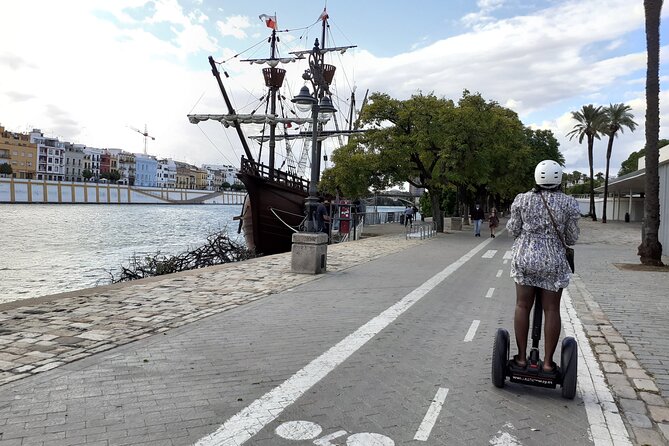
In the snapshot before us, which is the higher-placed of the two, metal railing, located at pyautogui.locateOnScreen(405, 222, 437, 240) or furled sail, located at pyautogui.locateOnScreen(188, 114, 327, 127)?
furled sail, located at pyautogui.locateOnScreen(188, 114, 327, 127)

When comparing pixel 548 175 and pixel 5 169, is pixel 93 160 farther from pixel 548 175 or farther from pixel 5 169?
pixel 548 175

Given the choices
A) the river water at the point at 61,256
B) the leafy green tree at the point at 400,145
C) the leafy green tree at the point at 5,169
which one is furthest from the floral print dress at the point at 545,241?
the leafy green tree at the point at 5,169

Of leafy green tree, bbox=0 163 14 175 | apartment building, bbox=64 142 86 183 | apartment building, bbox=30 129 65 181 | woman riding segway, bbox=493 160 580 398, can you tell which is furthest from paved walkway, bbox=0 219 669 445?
apartment building, bbox=64 142 86 183

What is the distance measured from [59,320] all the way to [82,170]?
488 feet

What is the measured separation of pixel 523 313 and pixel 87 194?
117405 millimetres

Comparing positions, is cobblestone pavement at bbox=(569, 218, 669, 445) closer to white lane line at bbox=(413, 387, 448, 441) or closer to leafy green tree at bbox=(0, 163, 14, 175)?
white lane line at bbox=(413, 387, 448, 441)

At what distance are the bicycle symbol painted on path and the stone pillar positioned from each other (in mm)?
8157

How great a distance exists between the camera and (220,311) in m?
7.75

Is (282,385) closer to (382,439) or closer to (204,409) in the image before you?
(204,409)

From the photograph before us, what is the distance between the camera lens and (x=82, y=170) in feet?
462

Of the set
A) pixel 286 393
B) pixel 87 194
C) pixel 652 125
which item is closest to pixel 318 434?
pixel 286 393

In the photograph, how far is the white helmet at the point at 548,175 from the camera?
4375 millimetres

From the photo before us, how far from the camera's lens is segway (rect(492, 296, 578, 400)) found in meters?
4.34

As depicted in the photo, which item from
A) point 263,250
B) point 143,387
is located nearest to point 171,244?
point 263,250
